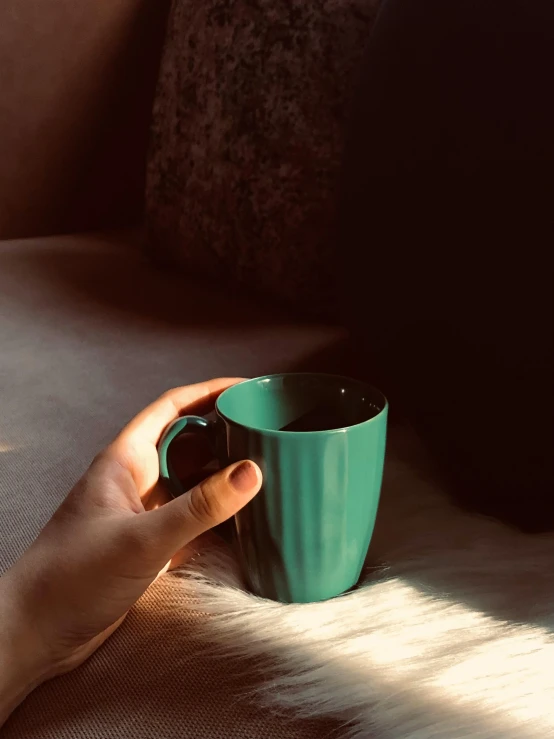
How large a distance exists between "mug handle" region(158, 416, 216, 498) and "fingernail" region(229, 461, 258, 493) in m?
0.08

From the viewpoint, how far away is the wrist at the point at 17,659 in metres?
0.38

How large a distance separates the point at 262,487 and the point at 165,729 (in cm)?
12

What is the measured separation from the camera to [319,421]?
0.47m

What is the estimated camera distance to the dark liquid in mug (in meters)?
0.46

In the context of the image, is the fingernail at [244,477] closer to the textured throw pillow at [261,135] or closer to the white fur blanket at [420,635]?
the white fur blanket at [420,635]

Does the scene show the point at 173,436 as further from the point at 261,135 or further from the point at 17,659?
the point at 261,135

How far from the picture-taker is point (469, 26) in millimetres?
446

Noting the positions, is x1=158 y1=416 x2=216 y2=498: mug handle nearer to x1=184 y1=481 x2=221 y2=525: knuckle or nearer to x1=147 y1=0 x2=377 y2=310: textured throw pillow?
x1=184 y1=481 x2=221 y2=525: knuckle

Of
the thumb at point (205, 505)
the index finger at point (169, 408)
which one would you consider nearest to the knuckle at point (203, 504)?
the thumb at point (205, 505)

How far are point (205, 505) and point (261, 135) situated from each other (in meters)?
0.52

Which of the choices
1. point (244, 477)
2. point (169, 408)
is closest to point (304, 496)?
point (244, 477)

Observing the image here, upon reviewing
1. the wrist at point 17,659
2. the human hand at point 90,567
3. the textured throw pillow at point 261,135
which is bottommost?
the wrist at point 17,659

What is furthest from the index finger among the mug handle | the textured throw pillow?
the textured throw pillow

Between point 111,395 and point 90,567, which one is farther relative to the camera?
point 111,395
